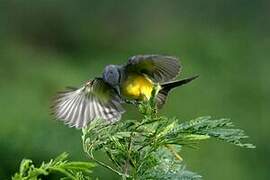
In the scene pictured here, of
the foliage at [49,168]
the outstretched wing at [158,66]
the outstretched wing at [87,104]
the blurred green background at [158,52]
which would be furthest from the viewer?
the blurred green background at [158,52]

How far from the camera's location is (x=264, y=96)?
5762 mm

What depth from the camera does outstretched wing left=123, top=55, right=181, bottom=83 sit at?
1.85 metres

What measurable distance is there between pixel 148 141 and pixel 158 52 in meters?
4.91

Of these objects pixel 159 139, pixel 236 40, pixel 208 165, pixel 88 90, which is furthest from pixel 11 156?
pixel 236 40

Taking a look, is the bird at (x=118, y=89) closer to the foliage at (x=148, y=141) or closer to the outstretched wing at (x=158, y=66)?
the outstretched wing at (x=158, y=66)

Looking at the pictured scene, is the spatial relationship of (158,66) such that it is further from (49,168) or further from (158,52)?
(158,52)

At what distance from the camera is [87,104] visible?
1864 millimetres

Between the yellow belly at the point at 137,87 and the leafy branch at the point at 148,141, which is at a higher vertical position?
the yellow belly at the point at 137,87

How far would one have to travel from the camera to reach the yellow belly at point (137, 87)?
189 cm

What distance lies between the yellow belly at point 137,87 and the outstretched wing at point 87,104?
39 millimetres

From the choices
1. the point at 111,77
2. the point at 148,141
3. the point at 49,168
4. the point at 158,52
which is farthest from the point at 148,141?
the point at 158,52

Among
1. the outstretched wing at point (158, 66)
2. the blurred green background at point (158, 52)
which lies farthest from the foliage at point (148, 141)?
the blurred green background at point (158, 52)

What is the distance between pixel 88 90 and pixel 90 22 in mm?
4930

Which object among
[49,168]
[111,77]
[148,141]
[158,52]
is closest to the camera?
[49,168]
